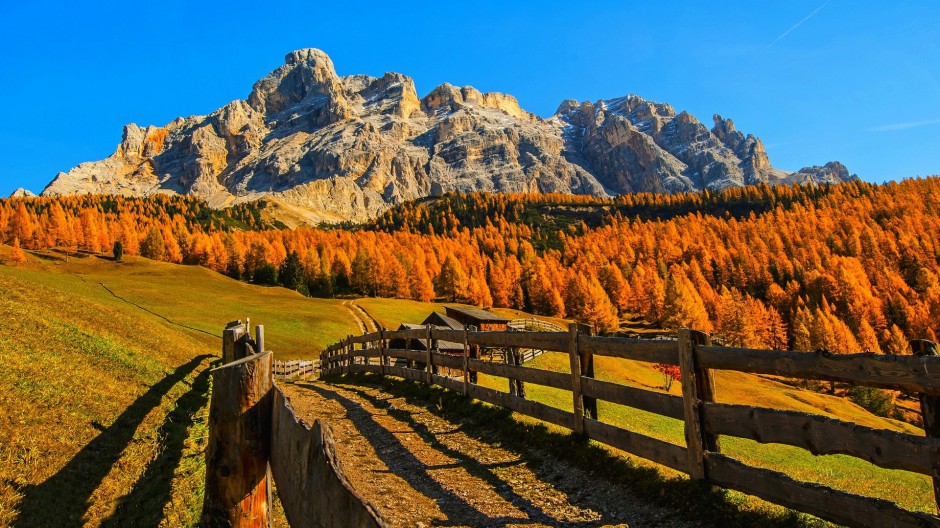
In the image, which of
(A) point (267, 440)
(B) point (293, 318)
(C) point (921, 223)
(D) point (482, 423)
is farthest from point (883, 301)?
(A) point (267, 440)

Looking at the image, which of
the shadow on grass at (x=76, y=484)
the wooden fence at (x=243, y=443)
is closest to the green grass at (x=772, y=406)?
the wooden fence at (x=243, y=443)

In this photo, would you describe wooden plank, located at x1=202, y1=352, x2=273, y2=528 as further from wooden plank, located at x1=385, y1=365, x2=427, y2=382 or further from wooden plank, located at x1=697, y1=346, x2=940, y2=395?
wooden plank, located at x1=385, y1=365, x2=427, y2=382

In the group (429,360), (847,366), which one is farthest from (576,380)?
(429,360)

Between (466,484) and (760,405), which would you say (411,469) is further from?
(760,405)

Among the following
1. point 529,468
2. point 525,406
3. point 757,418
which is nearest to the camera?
point 757,418

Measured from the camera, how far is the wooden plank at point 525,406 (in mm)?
10148

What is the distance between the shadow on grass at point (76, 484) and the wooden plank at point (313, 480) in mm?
4960

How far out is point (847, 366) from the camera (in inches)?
211

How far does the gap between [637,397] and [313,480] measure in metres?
6.73

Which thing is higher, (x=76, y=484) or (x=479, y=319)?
(x=76, y=484)

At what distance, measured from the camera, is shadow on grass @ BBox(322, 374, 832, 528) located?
6.09 metres

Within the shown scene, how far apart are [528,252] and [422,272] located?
192 feet

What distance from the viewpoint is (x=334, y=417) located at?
13914 mm

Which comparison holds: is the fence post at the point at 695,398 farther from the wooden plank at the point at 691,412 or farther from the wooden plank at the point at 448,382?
the wooden plank at the point at 448,382
